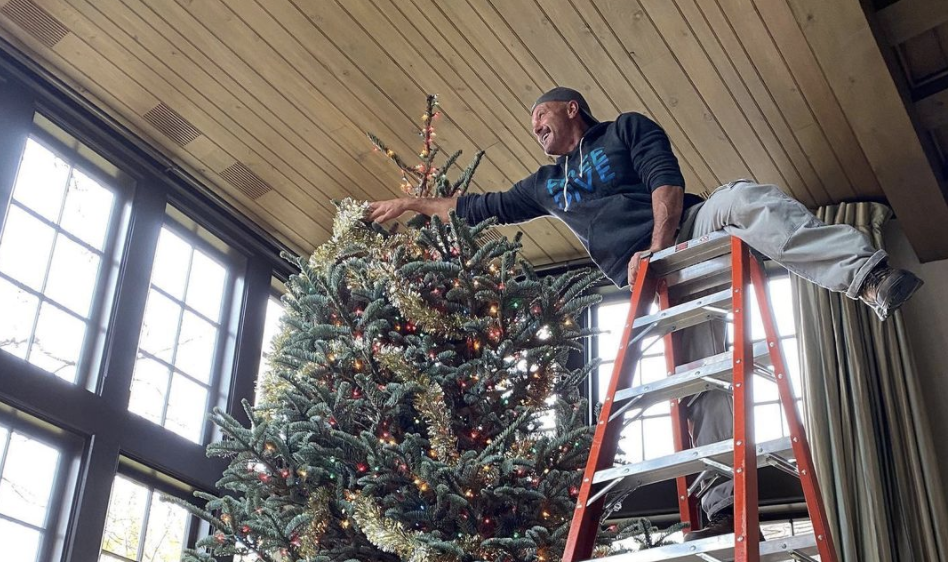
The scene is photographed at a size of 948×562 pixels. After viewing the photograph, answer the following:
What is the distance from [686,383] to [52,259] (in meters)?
3.38

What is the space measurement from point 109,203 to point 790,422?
151 inches

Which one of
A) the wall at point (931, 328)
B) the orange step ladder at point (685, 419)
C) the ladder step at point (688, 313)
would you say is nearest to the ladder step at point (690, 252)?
the orange step ladder at point (685, 419)

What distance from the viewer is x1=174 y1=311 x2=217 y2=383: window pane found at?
5145 mm

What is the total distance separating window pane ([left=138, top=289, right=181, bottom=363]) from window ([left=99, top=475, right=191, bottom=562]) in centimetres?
71

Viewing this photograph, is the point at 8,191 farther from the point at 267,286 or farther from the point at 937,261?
the point at 937,261

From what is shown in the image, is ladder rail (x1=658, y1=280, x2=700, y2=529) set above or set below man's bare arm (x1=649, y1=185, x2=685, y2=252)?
below

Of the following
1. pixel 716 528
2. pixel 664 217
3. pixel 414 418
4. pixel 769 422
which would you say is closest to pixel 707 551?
pixel 716 528

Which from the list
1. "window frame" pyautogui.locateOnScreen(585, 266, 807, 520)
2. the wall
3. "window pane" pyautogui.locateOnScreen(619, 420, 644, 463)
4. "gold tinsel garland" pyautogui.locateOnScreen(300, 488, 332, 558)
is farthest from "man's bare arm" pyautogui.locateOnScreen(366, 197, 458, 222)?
the wall

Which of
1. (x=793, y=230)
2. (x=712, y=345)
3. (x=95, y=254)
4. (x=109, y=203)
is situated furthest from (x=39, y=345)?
(x=793, y=230)

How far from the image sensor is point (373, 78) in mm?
4711

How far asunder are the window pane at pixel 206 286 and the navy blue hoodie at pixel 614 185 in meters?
2.83

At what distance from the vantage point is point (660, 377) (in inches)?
221

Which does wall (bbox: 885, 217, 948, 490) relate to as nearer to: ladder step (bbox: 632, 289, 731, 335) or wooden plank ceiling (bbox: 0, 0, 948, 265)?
wooden plank ceiling (bbox: 0, 0, 948, 265)

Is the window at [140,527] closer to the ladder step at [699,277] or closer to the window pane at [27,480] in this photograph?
the window pane at [27,480]
